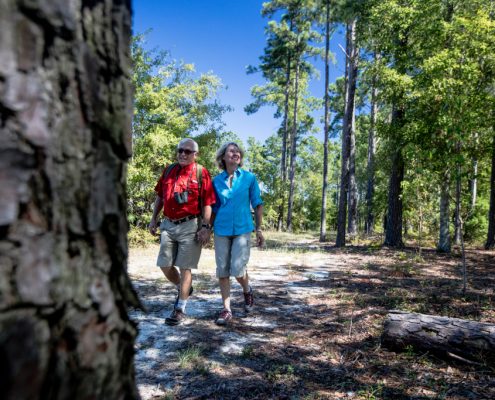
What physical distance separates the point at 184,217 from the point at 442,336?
287cm

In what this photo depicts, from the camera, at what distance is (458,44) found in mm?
8109

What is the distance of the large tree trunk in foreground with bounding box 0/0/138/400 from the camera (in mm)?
650

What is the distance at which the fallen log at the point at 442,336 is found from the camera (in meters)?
3.16

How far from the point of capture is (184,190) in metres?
4.21

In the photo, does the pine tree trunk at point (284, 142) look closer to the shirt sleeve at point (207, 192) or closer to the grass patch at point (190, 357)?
the shirt sleeve at point (207, 192)

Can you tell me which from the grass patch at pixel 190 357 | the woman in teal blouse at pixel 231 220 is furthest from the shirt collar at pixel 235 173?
the grass patch at pixel 190 357

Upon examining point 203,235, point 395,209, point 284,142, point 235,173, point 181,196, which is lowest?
point 203,235

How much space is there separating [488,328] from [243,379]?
87.3 inches

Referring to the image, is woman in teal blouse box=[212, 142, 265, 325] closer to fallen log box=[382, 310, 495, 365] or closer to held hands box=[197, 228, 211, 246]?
held hands box=[197, 228, 211, 246]

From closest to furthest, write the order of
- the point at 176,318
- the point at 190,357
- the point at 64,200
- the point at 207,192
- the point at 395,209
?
the point at 64,200 < the point at 190,357 < the point at 176,318 < the point at 207,192 < the point at 395,209

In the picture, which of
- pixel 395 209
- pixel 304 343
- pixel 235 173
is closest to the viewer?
pixel 304 343

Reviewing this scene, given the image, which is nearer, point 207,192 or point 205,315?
point 207,192

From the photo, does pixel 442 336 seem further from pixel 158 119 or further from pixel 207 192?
pixel 158 119

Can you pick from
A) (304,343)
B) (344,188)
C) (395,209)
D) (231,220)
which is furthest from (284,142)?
(304,343)
